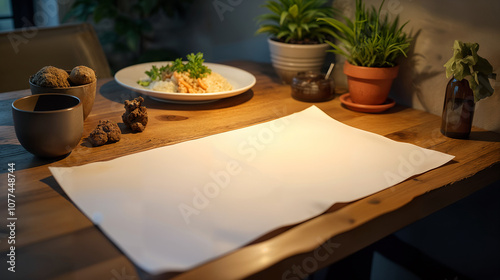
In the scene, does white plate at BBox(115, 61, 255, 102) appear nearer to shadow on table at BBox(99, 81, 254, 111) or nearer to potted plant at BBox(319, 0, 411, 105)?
Result: shadow on table at BBox(99, 81, 254, 111)

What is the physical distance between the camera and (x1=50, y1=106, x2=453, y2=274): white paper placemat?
26.3 inches

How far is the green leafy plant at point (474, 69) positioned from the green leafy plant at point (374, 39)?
0.57ft

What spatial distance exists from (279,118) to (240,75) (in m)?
0.39

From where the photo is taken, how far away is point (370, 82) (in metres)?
1.28

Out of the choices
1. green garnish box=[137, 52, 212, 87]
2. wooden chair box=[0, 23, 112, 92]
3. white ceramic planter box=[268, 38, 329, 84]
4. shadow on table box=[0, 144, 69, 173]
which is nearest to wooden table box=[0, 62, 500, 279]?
shadow on table box=[0, 144, 69, 173]

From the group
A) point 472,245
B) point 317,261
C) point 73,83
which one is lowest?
point 472,245

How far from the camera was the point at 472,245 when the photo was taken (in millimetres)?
1353

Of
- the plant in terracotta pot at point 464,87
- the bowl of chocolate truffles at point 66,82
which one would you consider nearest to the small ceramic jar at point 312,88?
the plant in terracotta pot at point 464,87

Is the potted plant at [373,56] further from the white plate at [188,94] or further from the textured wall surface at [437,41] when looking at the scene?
the white plate at [188,94]

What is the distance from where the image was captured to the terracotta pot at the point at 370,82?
1.27 metres

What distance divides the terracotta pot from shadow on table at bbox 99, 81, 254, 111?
1.12 feet

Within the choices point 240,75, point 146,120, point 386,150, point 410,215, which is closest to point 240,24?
point 240,75

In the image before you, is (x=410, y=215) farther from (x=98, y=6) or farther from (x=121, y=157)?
(x=98, y=6)

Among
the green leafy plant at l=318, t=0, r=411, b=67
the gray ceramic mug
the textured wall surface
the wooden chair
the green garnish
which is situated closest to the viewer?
the gray ceramic mug
